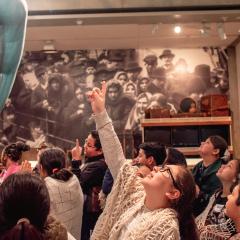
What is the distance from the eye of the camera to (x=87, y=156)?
338 centimetres

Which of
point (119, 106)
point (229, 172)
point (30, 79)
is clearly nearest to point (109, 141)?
point (229, 172)

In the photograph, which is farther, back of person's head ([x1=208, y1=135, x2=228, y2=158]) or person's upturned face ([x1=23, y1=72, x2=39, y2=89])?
person's upturned face ([x1=23, y1=72, x2=39, y2=89])

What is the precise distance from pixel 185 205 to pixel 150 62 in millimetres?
5501

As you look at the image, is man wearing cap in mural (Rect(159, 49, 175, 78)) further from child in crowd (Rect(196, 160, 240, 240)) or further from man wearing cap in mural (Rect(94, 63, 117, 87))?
child in crowd (Rect(196, 160, 240, 240))

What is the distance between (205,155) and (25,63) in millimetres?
4406

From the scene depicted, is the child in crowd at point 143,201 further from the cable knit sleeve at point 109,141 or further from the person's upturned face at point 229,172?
the person's upturned face at point 229,172

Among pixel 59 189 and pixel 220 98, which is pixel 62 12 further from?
pixel 220 98

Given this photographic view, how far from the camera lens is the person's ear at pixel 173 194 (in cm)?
172

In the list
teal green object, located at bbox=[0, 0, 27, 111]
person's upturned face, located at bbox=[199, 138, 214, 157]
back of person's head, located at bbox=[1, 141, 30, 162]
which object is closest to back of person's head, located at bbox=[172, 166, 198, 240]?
teal green object, located at bbox=[0, 0, 27, 111]

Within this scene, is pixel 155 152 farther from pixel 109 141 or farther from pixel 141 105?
pixel 141 105

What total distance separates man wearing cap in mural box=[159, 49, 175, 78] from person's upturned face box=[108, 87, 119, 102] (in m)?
0.92

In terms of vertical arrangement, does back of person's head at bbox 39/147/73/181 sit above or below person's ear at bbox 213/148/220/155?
above

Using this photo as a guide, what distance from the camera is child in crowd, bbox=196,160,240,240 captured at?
2.20 meters

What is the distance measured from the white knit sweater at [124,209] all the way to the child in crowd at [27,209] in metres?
0.35
